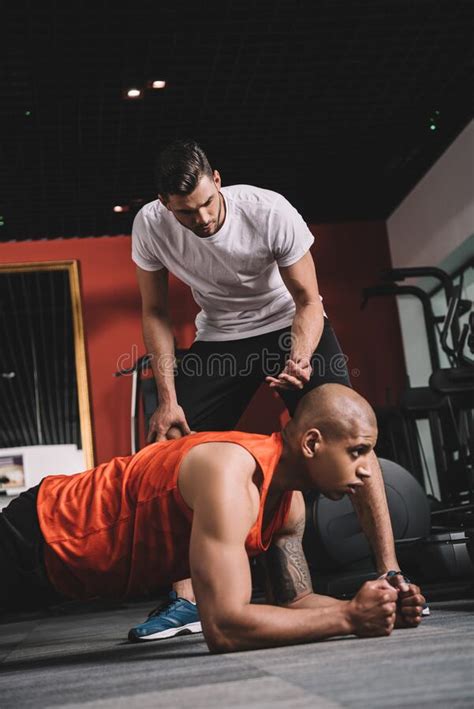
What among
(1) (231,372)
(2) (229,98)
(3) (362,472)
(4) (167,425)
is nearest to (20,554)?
(4) (167,425)

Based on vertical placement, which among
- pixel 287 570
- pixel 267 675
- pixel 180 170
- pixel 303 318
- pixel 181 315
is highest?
pixel 181 315

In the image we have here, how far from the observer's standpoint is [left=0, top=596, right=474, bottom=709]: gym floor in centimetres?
114

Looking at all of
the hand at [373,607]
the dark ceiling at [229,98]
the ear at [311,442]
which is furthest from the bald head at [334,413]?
the dark ceiling at [229,98]

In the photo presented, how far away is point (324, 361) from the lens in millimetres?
2510

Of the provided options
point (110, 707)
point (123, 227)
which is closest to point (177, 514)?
point (110, 707)

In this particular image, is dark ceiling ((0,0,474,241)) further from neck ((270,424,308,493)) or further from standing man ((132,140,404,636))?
neck ((270,424,308,493))

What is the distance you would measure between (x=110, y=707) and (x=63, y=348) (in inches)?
212

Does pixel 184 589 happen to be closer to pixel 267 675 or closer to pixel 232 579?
pixel 232 579

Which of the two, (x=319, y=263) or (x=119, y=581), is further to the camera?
(x=319, y=263)

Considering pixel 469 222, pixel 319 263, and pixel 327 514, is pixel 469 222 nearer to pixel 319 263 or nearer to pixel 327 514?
pixel 319 263

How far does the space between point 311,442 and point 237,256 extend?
92 cm

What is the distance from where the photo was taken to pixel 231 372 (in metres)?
2.57

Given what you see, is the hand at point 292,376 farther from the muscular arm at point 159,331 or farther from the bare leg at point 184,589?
the bare leg at point 184,589

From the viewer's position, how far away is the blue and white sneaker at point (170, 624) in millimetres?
2438
